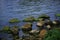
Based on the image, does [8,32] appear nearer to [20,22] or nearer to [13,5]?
[20,22]

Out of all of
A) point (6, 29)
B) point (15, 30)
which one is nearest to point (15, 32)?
point (15, 30)

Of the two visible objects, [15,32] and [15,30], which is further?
[15,30]

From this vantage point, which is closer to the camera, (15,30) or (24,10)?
(15,30)

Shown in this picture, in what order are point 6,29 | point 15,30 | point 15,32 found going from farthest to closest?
point 6,29
point 15,30
point 15,32

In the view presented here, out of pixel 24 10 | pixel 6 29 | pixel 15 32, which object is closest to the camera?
pixel 15 32

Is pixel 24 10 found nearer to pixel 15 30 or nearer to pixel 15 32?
pixel 15 30

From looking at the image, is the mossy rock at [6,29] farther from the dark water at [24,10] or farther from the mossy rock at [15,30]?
the dark water at [24,10]

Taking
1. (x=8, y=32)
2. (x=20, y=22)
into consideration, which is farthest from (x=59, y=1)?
(x=8, y=32)

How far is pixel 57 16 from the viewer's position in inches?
359

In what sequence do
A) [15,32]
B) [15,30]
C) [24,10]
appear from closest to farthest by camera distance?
1. [15,32]
2. [15,30]
3. [24,10]

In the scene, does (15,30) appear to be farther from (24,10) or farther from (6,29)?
(24,10)

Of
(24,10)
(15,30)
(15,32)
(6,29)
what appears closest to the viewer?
(15,32)

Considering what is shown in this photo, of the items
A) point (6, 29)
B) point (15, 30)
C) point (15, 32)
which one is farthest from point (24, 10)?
point (15, 32)

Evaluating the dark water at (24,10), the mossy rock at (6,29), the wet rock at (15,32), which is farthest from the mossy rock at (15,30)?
the dark water at (24,10)
